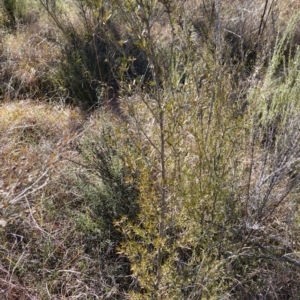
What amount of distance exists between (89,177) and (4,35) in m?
2.03

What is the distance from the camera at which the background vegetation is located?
1734mm

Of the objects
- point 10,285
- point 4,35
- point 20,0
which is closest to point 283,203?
point 10,285

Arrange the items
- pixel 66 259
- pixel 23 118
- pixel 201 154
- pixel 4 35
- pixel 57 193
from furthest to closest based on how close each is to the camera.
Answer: pixel 4 35 → pixel 23 118 → pixel 57 193 → pixel 66 259 → pixel 201 154

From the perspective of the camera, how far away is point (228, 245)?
2033 millimetres

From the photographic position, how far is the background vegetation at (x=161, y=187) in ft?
5.69

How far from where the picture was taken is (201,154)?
1.82 metres

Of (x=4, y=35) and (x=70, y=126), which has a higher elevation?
(x=4, y=35)

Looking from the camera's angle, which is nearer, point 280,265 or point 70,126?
point 280,265

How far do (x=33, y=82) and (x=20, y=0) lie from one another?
124cm

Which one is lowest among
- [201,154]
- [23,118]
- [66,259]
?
[66,259]

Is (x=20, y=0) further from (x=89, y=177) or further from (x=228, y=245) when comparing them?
(x=228, y=245)

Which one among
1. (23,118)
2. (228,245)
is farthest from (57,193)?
(228,245)

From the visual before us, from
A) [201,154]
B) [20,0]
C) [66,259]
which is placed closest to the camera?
[201,154]

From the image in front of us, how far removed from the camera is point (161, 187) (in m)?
1.71
